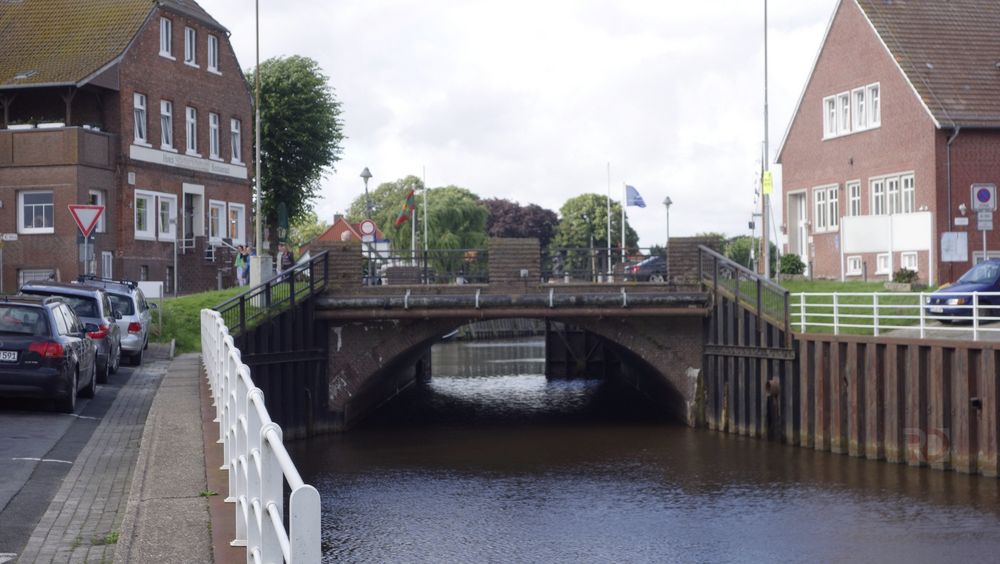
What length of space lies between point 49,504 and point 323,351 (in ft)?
67.7

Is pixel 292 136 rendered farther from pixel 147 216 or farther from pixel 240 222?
pixel 147 216

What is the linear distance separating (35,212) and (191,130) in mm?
9009

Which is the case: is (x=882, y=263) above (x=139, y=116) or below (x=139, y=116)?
below

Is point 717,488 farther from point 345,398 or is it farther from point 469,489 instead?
point 345,398

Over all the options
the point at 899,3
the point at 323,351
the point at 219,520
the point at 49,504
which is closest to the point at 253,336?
the point at 323,351

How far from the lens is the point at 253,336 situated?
3036cm

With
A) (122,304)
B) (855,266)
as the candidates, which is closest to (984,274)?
(855,266)

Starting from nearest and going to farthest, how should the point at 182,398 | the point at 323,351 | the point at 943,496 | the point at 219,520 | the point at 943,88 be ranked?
1. the point at 219,520
2. the point at 182,398
3. the point at 943,496
4. the point at 323,351
5. the point at 943,88

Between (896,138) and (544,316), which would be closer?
(544,316)

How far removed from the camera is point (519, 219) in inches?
4948

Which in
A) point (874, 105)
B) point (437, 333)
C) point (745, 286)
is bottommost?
point (437, 333)

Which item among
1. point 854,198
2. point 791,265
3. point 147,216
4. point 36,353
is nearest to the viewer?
point 36,353

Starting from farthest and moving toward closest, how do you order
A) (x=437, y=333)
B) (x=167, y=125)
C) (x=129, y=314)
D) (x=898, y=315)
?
(x=167, y=125), (x=437, y=333), (x=129, y=314), (x=898, y=315)

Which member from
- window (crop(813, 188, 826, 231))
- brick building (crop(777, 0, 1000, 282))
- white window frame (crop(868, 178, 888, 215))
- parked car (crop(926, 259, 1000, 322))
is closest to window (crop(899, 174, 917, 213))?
brick building (crop(777, 0, 1000, 282))
